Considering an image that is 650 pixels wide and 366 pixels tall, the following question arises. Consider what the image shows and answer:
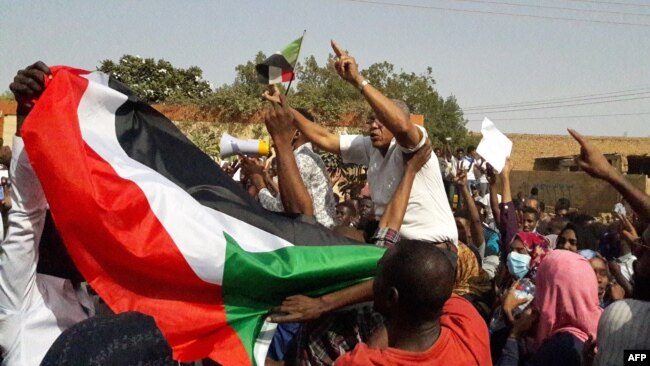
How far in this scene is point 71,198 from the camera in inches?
106

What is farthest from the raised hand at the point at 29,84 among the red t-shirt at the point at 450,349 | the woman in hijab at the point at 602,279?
the woman in hijab at the point at 602,279

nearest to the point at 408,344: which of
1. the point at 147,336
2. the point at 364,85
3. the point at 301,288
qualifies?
the point at 301,288

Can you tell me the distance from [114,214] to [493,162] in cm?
320

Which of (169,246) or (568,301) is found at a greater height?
(169,246)

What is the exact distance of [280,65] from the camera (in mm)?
3801

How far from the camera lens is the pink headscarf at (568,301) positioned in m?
3.53

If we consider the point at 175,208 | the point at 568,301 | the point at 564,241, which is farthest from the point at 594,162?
the point at 564,241

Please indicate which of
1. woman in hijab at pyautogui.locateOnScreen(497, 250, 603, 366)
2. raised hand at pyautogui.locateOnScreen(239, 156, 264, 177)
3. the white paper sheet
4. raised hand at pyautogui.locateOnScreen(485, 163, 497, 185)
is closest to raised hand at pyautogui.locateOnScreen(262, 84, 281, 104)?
raised hand at pyautogui.locateOnScreen(239, 156, 264, 177)

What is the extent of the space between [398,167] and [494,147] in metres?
1.71

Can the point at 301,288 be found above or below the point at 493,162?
below

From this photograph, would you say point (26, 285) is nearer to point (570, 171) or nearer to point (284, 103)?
point (284, 103)

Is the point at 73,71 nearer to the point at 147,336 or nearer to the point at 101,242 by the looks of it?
the point at 101,242

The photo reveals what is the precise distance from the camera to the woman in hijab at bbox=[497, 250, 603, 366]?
3453 mm

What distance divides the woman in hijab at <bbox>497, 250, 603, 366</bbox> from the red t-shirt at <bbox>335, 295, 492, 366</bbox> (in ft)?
3.44
